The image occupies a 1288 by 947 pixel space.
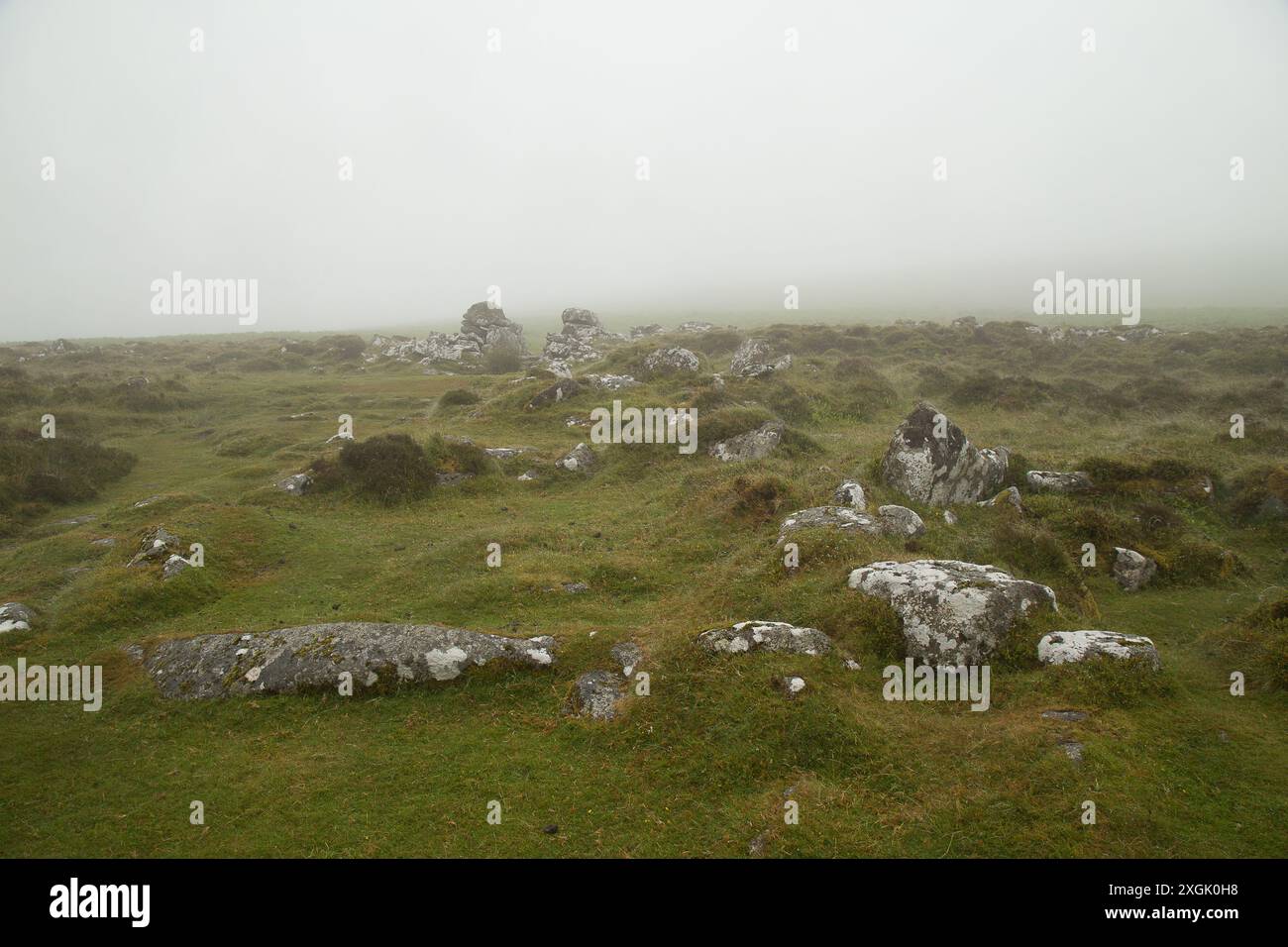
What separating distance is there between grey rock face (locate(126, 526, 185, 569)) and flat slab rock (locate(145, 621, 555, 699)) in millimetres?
5514

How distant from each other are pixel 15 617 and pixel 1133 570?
29.6 m

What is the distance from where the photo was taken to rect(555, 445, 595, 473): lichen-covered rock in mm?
30422

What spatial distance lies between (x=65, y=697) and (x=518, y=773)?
10.8 meters

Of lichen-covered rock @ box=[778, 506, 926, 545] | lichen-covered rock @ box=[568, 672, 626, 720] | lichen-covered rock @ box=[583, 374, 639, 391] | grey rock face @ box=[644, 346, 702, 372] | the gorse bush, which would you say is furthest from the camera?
grey rock face @ box=[644, 346, 702, 372]

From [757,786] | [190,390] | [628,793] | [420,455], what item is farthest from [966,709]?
[190,390]

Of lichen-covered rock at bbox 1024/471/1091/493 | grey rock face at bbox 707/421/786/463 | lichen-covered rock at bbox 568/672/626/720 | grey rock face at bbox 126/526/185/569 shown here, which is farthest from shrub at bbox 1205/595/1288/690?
grey rock face at bbox 126/526/185/569

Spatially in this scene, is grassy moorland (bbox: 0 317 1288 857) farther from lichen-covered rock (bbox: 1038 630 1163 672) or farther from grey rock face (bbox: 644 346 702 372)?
grey rock face (bbox: 644 346 702 372)

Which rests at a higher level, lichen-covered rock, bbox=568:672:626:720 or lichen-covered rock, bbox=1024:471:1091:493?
lichen-covered rock, bbox=1024:471:1091:493

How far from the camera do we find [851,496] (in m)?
20.8

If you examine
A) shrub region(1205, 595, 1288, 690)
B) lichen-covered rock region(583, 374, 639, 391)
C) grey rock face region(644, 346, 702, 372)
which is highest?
grey rock face region(644, 346, 702, 372)

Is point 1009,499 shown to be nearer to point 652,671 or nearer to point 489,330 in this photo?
point 652,671

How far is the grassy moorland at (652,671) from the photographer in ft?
31.7

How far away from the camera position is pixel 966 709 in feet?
39.4
